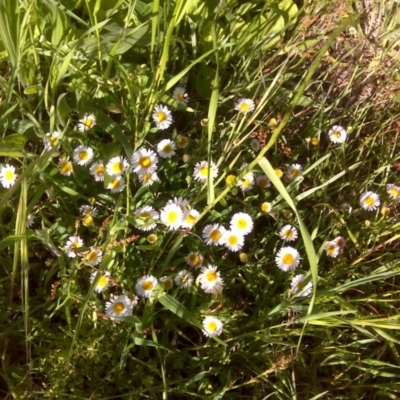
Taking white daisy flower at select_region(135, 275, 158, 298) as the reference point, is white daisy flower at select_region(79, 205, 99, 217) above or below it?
above

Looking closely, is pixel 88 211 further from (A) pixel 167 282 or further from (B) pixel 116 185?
(A) pixel 167 282

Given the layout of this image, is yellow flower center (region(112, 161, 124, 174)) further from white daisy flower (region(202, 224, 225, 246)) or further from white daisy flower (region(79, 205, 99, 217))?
white daisy flower (region(202, 224, 225, 246))

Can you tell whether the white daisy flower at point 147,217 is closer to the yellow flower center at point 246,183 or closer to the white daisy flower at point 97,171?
the white daisy flower at point 97,171

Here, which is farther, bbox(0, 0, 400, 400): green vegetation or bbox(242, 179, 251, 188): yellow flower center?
bbox(242, 179, 251, 188): yellow flower center

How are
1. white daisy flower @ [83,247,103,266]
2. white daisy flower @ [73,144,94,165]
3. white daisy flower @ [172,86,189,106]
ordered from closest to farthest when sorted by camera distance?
white daisy flower @ [83,247,103,266] → white daisy flower @ [73,144,94,165] → white daisy flower @ [172,86,189,106]

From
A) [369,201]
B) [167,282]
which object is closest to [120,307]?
[167,282]

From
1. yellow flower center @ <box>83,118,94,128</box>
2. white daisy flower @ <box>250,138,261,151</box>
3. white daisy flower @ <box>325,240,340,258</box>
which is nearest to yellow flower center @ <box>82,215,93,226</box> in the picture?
yellow flower center @ <box>83,118,94,128</box>

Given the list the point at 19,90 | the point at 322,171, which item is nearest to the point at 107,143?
the point at 19,90
